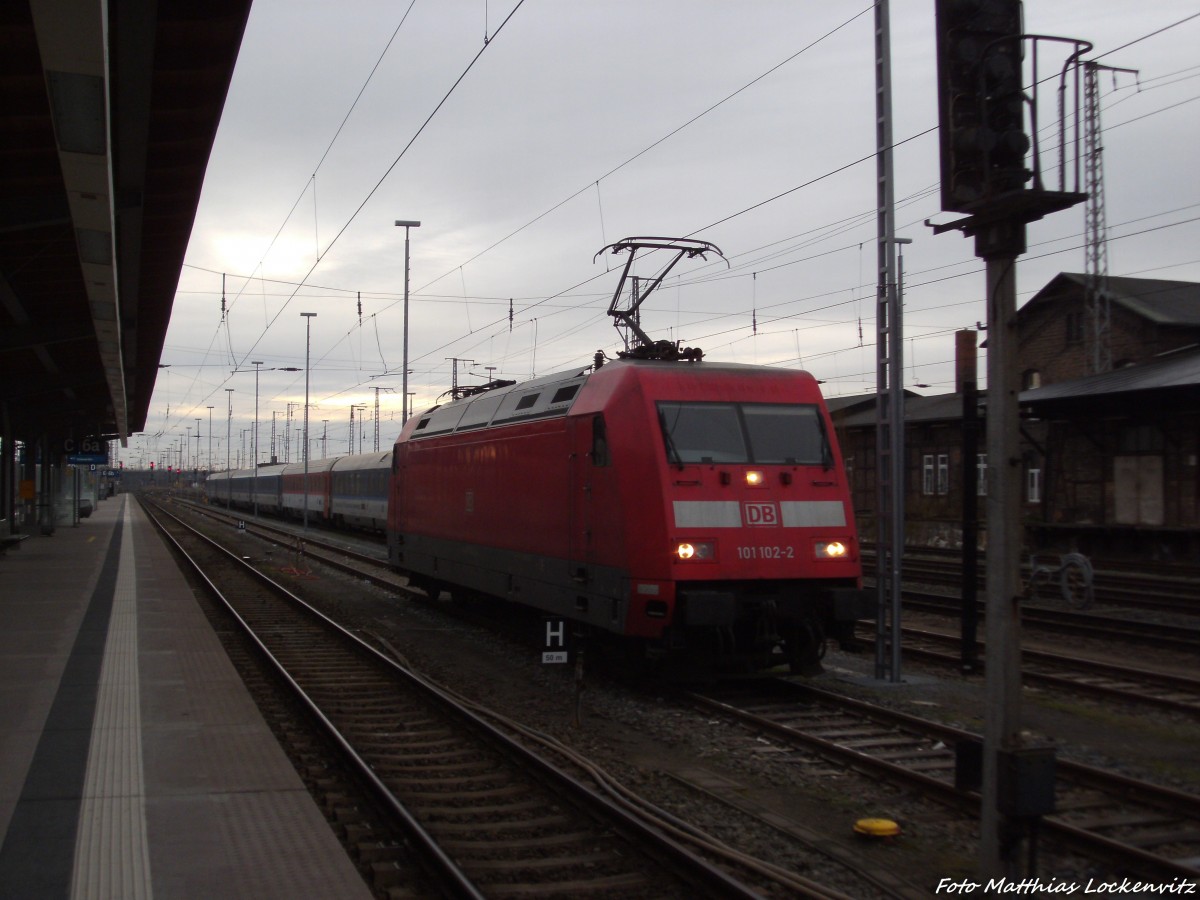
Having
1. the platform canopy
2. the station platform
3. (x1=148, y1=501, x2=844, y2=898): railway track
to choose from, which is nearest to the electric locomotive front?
(x1=148, y1=501, x2=844, y2=898): railway track

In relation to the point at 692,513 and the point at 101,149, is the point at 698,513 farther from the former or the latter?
the point at 101,149

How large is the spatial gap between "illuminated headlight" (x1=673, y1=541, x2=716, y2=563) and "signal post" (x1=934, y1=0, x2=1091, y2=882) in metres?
4.63

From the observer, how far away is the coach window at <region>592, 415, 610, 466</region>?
34.4ft

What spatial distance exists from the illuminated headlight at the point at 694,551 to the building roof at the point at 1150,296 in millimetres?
29014

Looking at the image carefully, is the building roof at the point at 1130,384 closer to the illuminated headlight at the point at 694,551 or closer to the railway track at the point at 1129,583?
the railway track at the point at 1129,583

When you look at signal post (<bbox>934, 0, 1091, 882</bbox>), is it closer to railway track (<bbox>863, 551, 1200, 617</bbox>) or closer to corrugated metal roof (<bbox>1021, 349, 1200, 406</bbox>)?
railway track (<bbox>863, 551, 1200, 617</bbox>)

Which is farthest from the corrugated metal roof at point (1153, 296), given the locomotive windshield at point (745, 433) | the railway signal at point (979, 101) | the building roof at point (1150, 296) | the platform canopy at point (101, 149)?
the railway signal at point (979, 101)

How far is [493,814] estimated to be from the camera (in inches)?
271

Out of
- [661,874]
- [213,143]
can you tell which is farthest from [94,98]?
[661,874]

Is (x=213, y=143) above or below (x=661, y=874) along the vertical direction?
above

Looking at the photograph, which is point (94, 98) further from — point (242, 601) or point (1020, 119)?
point (242, 601)

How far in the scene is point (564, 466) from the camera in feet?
37.8

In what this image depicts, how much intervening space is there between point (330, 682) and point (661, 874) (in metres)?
6.75

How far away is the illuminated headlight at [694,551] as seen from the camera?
962 centimetres
